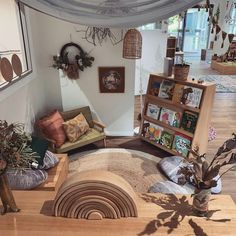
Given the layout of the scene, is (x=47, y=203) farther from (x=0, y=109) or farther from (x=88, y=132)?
(x=88, y=132)

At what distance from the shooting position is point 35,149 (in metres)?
2.42

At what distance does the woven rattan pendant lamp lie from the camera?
10.8 ft

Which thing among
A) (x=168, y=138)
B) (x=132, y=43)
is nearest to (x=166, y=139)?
(x=168, y=138)

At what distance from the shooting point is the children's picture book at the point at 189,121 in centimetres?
314

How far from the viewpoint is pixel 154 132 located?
12.3 ft

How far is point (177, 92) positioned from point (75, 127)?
61.2 inches

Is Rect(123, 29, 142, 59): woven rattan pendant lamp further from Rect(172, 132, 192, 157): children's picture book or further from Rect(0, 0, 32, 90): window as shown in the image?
Rect(0, 0, 32, 90): window

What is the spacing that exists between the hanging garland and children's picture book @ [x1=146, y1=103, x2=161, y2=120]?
45.7 inches

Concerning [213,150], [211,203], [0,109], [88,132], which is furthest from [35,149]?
[213,150]

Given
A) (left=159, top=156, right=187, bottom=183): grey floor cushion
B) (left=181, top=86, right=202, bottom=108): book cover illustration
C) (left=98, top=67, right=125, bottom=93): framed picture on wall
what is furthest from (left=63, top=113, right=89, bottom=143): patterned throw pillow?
(left=181, top=86, right=202, bottom=108): book cover illustration

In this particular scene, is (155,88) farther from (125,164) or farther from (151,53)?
(151,53)

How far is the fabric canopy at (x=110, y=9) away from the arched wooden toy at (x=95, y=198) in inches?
25.8

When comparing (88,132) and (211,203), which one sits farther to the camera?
(88,132)

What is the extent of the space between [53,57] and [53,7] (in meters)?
3.40
